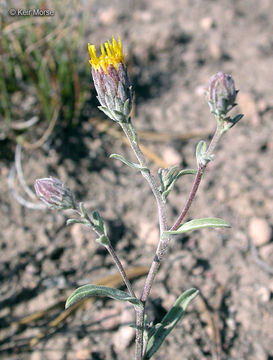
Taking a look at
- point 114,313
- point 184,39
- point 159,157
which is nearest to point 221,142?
point 159,157

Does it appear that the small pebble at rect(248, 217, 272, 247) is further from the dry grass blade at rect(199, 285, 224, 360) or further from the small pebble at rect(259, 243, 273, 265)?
the dry grass blade at rect(199, 285, 224, 360)

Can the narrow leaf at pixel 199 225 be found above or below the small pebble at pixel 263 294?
above

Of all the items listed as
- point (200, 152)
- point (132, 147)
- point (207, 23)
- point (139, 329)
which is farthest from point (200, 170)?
point (207, 23)

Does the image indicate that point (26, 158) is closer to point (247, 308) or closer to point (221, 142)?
point (221, 142)

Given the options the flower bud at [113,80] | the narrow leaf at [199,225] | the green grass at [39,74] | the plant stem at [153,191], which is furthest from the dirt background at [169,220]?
the flower bud at [113,80]

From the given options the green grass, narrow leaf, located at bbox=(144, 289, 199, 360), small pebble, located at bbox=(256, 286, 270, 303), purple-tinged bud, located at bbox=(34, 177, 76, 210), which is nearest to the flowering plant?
purple-tinged bud, located at bbox=(34, 177, 76, 210)

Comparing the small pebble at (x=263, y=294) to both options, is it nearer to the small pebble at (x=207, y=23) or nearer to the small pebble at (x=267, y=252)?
the small pebble at (x=267, y=252)

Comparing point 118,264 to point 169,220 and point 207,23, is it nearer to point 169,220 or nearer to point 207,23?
point 169,220
